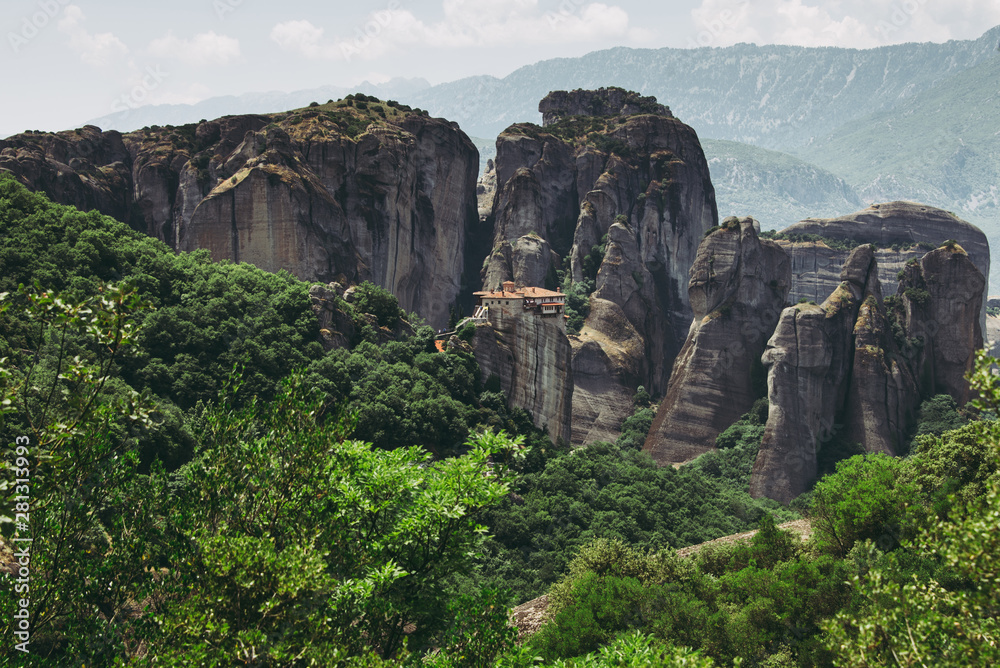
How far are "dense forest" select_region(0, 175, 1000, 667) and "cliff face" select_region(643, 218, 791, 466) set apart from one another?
46.5ft

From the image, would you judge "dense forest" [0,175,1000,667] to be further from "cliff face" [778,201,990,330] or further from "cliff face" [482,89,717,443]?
"cliff face" [778,201,990,330]

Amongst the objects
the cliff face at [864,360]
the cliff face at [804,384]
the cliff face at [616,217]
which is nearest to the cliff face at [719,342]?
the cliff face at [804,384]

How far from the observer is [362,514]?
18484 millimetres

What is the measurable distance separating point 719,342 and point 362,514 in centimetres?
6860

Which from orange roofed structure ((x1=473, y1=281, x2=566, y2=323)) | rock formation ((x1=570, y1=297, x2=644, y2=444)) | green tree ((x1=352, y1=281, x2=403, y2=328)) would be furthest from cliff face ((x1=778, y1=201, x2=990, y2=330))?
green tree ((x1=352, y1=281, x2=403, y2=328))

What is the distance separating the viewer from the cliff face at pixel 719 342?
81.1m

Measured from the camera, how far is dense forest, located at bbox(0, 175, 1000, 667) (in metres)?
14.8

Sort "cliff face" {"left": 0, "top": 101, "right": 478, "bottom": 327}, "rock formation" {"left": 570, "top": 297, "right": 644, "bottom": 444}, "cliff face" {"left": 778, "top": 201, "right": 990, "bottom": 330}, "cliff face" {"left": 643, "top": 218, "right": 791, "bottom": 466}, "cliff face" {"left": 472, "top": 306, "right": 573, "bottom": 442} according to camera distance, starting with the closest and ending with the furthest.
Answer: "cliff face" {"left": 472, "top": 306, "right": 573, "bottom": 442}, "cliff face" {"left": 0, "top": 101, "right": 478, "bottom": 327}, "cliff face" {"left": 643, "top": 218, "right": 791, "bottom": 466}, "rock formation" {"left": 570, "top": 297, "right": 644, "bottom": 444}, "cliff face" {"left": 778, "top": 201, "right": 990, "bottom": 330}

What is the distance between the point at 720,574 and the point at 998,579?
947 inches

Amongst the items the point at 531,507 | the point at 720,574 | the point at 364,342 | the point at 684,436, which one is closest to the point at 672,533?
the point at 531,507

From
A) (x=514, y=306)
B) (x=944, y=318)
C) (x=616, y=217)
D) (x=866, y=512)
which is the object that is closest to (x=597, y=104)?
(x=616, y=217)

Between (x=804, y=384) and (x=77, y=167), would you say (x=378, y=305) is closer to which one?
(x=77, y=167)

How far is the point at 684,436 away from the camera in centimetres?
8069

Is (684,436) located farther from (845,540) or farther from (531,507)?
(845,540)
